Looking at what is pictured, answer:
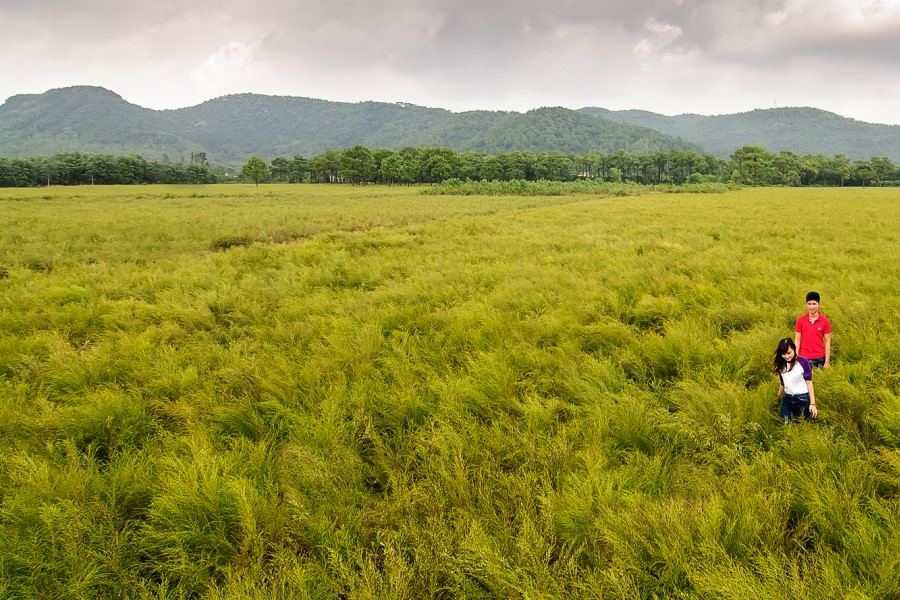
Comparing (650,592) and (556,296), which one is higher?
(556,296)

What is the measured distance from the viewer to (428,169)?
110m

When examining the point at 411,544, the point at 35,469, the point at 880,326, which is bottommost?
the point at 411,544

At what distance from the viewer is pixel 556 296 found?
24.2ft

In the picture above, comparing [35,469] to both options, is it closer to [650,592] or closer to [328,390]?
[328,390]

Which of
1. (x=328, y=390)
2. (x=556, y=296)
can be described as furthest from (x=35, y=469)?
(x=556, y=296)

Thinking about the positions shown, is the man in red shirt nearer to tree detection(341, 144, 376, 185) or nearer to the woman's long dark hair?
the woman's long dark hair

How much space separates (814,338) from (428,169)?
11146cm

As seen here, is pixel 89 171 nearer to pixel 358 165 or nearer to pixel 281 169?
pixel 281 169

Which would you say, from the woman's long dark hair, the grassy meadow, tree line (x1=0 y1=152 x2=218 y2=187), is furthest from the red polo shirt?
tree line (x1=0 y1=152 x2=218 y2=187)

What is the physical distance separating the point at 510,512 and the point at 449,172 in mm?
110509

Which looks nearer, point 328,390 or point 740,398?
point 740,398

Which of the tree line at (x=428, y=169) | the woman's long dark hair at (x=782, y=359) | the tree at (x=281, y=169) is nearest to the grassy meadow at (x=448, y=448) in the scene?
the woman's long dark hair at (x=782, y=359)

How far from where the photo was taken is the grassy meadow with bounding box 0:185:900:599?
2.26 m

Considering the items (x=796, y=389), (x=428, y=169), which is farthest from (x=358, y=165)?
(x=796, y=389)
